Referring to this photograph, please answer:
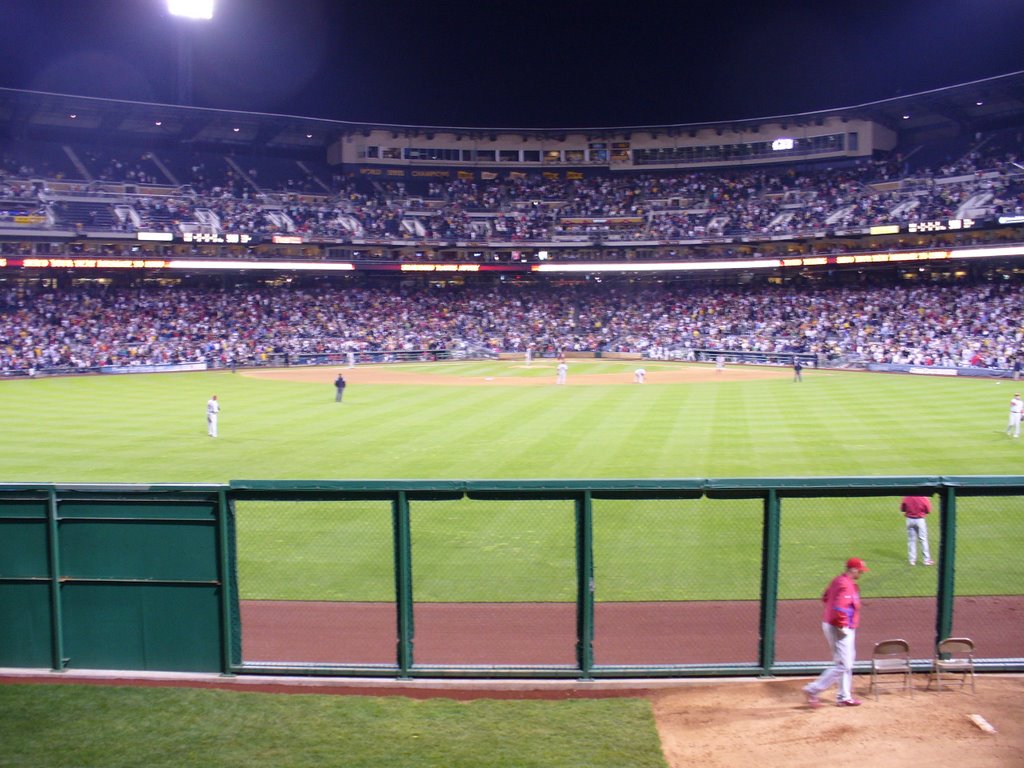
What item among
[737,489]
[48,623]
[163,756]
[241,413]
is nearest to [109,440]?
[241,413]

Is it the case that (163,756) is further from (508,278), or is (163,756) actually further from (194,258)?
(508,278)

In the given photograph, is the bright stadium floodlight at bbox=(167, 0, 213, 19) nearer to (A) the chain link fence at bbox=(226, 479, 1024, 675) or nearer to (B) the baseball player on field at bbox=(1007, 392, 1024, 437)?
(A) the chain link fence at bbox=(226, 479, 1024, 675)

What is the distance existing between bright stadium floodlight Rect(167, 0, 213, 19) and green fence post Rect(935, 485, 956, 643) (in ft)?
151

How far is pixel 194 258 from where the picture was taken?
59875 mm

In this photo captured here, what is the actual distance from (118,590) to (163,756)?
6.78 ft

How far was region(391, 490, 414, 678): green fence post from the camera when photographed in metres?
7.16

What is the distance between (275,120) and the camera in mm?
63844

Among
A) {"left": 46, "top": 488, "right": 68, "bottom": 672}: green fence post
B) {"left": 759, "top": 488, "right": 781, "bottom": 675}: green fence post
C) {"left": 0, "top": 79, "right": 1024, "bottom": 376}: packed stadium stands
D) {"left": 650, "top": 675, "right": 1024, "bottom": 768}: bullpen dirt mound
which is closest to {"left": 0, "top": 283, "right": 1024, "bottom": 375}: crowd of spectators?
{"left": 0, "top": 79, "right": 1024, "bottom": 376}: packed stadium stands

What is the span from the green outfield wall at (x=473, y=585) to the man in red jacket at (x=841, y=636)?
528 mm

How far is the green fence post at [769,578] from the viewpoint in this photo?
7.21 metres

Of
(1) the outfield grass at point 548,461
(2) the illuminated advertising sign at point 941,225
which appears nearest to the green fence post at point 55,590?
(1) the outfield grass at point 548,461

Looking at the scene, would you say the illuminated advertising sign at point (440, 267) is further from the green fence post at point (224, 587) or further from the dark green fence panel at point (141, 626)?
the green fence post at point (224, 587)

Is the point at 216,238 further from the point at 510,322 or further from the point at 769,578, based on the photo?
the point at 769,578

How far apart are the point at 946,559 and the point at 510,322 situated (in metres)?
63.5
